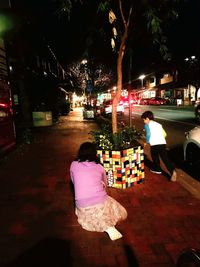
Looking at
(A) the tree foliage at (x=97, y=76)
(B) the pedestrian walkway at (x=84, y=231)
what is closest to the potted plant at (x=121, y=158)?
(B) the pedestrian walkway at (x=84, y=231)

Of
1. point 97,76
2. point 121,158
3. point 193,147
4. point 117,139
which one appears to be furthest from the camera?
point 97,76

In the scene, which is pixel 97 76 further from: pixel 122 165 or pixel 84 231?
pixel 84 231

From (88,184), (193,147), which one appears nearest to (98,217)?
(88,184)

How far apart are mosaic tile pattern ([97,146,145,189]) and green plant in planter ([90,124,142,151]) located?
17 centimetres

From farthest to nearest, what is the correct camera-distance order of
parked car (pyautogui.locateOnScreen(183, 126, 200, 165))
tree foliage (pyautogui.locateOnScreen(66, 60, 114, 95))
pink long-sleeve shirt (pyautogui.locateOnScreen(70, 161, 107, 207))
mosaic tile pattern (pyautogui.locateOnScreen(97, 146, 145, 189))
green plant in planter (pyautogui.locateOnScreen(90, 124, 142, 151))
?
1. tree foliage (pyautogui.locateOnScreen(66, 60, 114, 95))
2. parked car (pyautogui.locateOnScreen(183, 126, 200, 165))
3. green plant in planter (pyautogui.locateOnScreen(90, 124, 142, 151))
4. mosaic tile pattern (pyautogui.locateOnScreen(97, 146, 145, 189))
5. pink long-sleeve shirt (pyautogui.locateOnScreen(70, 161, 107, 207))

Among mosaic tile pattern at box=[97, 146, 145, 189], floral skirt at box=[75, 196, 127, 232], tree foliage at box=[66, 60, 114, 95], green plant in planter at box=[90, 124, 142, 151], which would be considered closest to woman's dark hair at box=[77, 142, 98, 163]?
floral skirt at box=[75, 196, 127, 232]

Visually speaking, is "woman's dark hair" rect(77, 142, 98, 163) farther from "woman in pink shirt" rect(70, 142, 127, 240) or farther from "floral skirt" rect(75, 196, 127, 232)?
"floral skirt" rect(75, 196, 127, 232)

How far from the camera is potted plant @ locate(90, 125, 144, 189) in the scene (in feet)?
18.2

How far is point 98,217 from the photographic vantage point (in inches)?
154

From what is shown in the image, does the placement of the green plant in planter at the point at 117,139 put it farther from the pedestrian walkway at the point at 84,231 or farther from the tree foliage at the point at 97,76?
Result: the tree foliage at the point at 97,76

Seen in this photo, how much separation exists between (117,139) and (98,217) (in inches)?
84.8

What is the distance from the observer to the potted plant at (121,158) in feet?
18.2

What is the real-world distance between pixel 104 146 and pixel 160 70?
2402 inches

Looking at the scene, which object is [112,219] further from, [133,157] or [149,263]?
[133,157]
